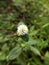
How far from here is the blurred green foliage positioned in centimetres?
174

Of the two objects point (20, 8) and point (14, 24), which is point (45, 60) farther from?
point (20, 8)

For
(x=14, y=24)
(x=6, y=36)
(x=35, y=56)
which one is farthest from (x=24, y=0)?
(x=35, y=56)

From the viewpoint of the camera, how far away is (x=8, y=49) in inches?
76.7

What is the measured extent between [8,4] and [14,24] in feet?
3.11

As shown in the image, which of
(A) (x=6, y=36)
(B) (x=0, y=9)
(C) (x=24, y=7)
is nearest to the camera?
(A) (x=6, y=36)

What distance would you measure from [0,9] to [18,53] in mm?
1536

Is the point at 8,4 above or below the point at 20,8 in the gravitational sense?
above

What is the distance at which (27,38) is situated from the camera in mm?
1665

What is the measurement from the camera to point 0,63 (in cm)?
187

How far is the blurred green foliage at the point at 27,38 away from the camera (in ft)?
5.72

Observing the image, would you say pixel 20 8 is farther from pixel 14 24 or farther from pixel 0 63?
pixel 0 63

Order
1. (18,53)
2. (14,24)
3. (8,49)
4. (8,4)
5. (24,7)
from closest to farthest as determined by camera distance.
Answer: (18,53), (8,49), (14,24), (24,7), (8,4)

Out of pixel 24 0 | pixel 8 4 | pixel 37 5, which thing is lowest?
pixel 37 5

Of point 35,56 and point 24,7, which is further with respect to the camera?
point 24,7
